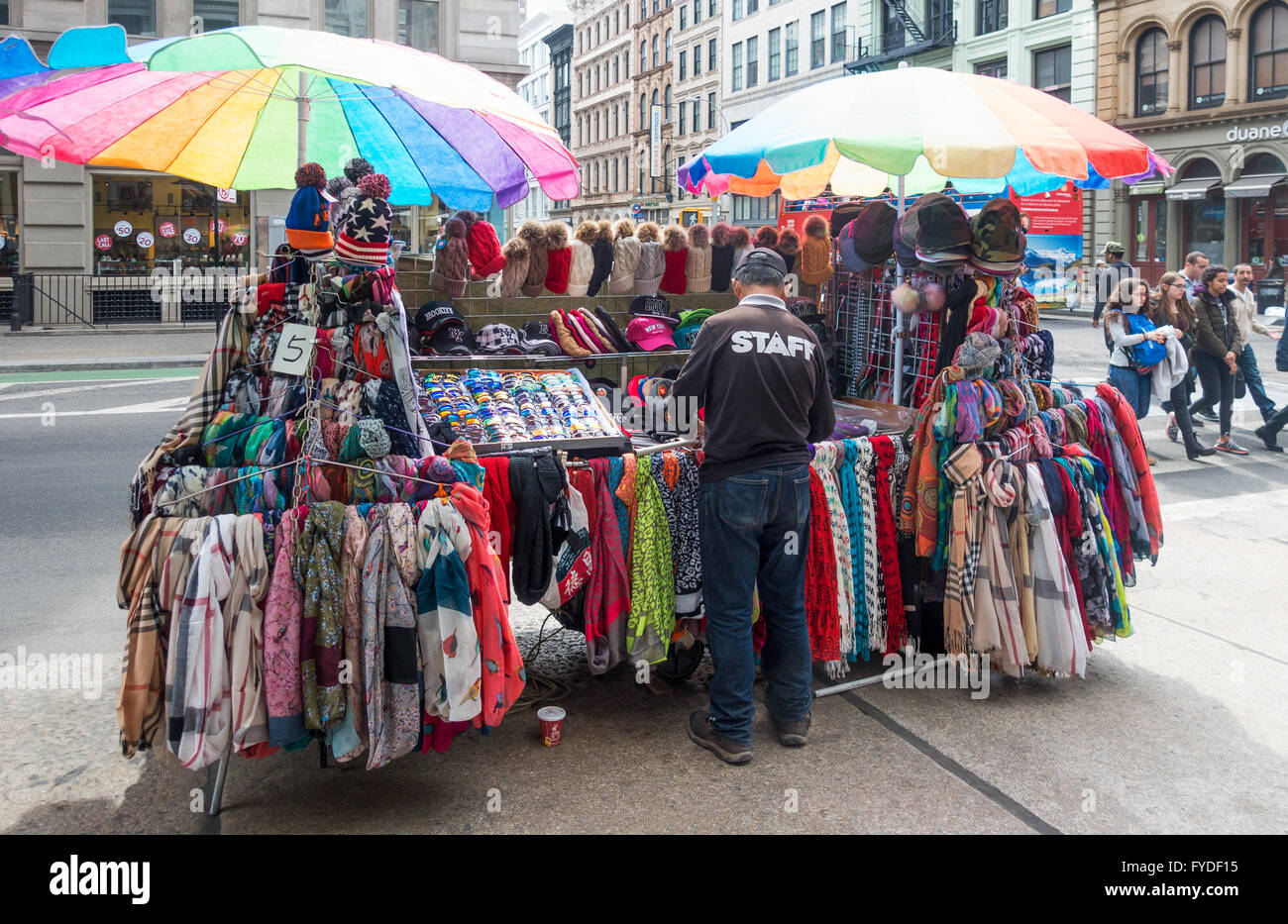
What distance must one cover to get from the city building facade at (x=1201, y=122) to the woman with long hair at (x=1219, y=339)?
67.9ft

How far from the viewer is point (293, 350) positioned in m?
4.10

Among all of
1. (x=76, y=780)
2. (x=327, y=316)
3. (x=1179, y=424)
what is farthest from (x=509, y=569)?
(x=1179, y=424)

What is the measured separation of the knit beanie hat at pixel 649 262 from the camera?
6883 millimetres

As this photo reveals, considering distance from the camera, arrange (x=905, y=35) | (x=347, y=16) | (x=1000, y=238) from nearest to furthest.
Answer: (x=1000, y=238)
(x=347, y=16)
(x=905, y=35)

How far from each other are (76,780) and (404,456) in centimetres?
181

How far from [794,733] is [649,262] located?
3460mm

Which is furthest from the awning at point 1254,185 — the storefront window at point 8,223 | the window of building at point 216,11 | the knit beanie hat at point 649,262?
the storefront window at point 8,223

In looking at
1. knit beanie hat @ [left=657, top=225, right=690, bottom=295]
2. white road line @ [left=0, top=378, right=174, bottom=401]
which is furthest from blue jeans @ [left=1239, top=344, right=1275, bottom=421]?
white road line @ [left=0, top=378, right=174, bottom=401]

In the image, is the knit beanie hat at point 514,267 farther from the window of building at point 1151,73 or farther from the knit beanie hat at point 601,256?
the window of building at point 1151,73

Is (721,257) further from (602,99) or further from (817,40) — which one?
(602,99)

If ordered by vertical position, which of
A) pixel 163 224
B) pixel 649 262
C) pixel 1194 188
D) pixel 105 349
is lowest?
pixel 105 349

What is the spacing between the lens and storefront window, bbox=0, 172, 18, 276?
77.6 ft

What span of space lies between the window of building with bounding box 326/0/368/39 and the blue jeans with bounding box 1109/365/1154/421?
22116mm

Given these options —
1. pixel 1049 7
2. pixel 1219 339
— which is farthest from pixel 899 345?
pixel 1049 7
